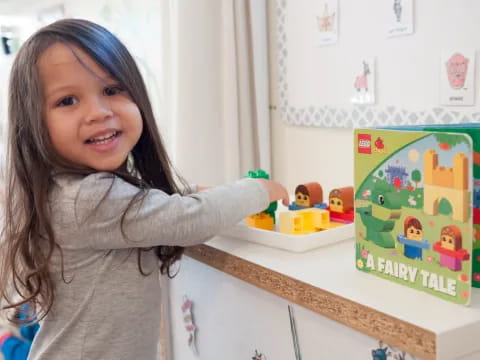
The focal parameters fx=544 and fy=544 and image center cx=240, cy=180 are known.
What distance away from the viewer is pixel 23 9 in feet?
7.22

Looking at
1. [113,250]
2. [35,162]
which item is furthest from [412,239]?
[35,162]

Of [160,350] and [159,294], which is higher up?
[159,294]

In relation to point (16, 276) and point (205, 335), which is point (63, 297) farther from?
point (205, 335)

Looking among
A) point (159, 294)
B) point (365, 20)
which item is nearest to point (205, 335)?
point (159, 294)

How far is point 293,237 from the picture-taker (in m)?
0.79

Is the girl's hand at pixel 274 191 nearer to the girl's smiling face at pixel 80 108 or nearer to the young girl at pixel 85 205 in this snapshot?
the young girl at pixel 85 205

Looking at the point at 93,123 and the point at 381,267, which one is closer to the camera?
the point at 381,267

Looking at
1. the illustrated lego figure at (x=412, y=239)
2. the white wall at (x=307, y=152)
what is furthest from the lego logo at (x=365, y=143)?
the white wall at (x=307, y=152)

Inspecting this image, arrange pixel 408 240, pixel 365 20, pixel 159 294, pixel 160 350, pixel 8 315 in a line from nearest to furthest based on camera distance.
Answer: pixel 408 240 → pixel 159 294 → pixel 8 315 → pixel 160 350 → pixel 365 20

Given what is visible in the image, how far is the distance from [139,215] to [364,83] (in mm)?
786

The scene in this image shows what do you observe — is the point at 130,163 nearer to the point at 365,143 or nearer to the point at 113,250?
the point at 113,250

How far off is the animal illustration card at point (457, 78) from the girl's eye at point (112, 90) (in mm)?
678

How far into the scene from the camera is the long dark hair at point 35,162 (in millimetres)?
793

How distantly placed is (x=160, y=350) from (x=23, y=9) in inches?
64.5
